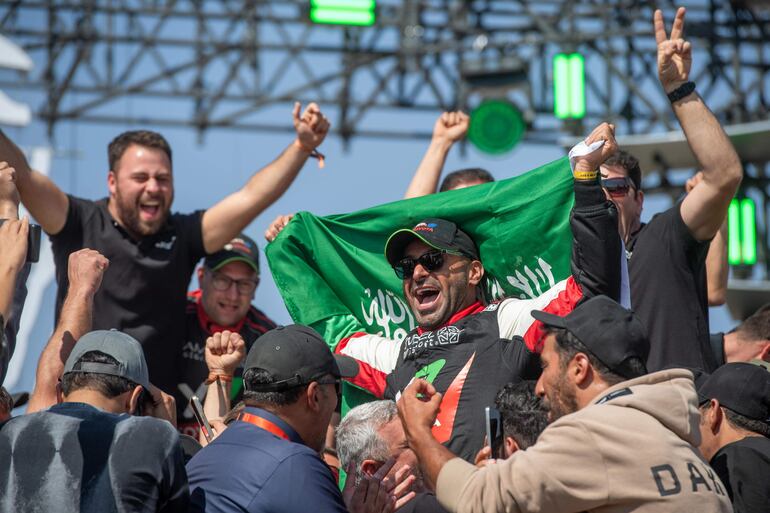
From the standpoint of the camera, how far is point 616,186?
5.56 metres

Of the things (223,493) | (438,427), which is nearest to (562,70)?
(438,427)

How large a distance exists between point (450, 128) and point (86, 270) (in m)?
2.32

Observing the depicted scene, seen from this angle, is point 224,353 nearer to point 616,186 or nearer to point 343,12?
point 616,186

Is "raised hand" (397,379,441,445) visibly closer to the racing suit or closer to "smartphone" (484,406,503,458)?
"smartphone" (484,406,503,458)

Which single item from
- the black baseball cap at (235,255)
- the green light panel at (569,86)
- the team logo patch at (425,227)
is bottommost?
the black baseball cap at (235,255)

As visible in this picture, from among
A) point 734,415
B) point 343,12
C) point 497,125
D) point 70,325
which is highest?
point 343,12

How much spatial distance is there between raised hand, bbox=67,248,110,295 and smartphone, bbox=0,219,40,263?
23 cm

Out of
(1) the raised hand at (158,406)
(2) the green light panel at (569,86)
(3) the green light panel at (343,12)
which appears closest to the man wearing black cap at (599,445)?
(1) the raised hand at (158,406)

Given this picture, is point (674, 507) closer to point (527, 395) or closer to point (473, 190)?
point (527, 395)

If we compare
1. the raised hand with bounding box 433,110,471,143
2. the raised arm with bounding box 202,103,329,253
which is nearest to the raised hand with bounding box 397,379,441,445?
the raised arm with bounding box 202,103,329,253

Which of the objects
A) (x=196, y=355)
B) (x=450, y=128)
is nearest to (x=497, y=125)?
(x=450, y=128)

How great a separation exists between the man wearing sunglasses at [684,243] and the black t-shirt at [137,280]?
7.43 ft

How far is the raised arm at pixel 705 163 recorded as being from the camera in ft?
17.1

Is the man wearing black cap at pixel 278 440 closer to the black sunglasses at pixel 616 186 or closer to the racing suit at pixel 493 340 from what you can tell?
the racing suit at pixel 493 340
